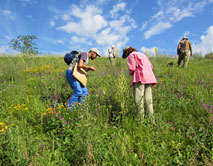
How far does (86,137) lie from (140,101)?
1.40 meters

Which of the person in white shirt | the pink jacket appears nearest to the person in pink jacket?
the pink jacket

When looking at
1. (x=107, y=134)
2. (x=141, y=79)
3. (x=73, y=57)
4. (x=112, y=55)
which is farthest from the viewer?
(x=112, y=55)

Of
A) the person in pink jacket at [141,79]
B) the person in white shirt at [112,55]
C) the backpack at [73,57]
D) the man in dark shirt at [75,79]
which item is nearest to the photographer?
the person in pink jacket at [141,79]

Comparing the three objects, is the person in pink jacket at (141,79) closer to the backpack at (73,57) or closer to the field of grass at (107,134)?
the field of grass at (107,134)

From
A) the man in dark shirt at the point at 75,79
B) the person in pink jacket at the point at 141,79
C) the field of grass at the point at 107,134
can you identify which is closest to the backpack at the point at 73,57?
the man in dark shirt at the point at 75,79

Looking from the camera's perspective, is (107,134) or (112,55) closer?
(107,134)

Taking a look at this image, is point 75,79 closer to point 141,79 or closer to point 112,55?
point 141,79

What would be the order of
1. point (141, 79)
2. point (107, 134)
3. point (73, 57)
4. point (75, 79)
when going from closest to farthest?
1. point (107, 134)
2. point (141, 79)
3. point (75, 79)
4. point (73, 57)

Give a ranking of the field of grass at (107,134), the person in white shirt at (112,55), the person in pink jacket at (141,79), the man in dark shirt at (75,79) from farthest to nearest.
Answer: the person in white shirt at (112,55), the man in dark shirt at (75,79), the person in pink jacket at (141,79), the field of grass at (107,134)

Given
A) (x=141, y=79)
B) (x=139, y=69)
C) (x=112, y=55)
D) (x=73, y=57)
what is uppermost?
(x=112, y=55)

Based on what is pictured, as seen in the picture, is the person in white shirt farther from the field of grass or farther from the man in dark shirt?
the man in dark shirt

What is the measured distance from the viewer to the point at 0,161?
1.86m

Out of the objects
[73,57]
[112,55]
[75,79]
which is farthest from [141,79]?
[112,55]

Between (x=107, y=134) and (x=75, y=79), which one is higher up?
(x=75, y=79)
